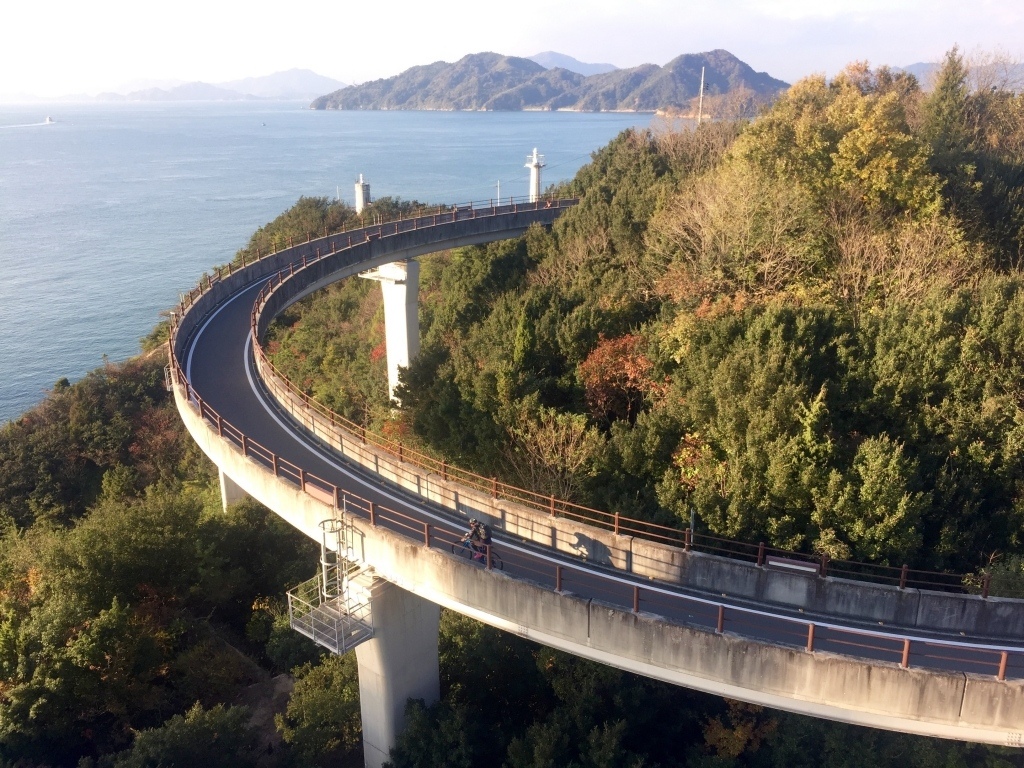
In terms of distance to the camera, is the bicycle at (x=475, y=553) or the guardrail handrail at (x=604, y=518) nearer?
the bicycle at (x=475, y=553)

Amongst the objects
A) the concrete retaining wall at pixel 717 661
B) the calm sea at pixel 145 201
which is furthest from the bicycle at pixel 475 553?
the calm sea at pixel 145 201

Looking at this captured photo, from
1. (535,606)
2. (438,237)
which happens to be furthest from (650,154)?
(535,606)

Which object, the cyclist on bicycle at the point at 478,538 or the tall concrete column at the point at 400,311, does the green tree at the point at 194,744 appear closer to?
the cyclist on bicycle at the point at 478,538

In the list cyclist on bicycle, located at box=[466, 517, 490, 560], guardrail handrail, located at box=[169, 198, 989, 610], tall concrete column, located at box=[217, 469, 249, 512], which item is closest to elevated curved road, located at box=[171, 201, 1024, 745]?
cyclist on bicycle, located at box=[466, 517, 490, 560]

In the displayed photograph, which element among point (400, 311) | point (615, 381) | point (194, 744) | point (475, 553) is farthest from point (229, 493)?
point (475, 553)

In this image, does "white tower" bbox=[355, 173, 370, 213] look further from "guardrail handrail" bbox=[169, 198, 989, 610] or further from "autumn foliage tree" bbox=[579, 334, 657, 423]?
"autumn foliage tree" bbox=[579, 334, 657, 423]

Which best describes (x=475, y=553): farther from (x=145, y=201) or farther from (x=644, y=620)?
(x=145, y=201)
